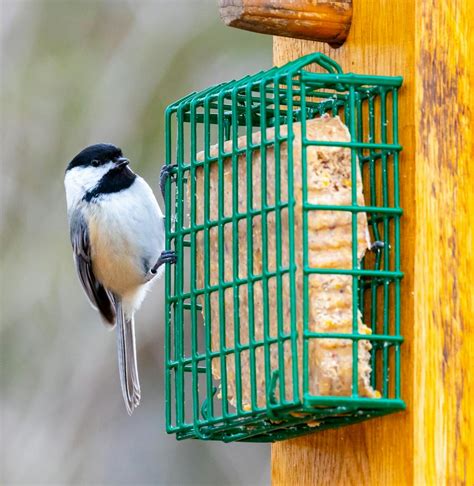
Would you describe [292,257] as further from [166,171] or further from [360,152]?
[166,171]

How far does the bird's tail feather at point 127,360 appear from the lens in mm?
6629

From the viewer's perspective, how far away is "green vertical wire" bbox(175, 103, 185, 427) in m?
4.39

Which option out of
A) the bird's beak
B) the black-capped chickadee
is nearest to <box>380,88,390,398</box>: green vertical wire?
the black-capped chickadee

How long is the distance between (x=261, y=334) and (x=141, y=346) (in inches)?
219

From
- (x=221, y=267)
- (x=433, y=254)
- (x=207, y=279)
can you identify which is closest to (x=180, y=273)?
(x=207, y=279)

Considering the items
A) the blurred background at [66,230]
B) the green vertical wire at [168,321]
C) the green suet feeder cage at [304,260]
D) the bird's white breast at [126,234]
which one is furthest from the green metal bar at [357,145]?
the blurred background at [66,230]

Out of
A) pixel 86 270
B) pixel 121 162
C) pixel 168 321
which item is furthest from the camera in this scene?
pixel 86 270

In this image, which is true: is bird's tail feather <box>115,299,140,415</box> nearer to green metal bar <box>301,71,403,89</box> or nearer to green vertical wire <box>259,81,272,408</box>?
green vertical wire <box>259,81,272,408</box>

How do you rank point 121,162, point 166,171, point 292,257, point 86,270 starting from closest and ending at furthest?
point 292,257, point 166,171, point 121,162, point 86,270

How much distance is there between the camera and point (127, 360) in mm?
6855

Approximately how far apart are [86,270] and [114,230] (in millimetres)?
408

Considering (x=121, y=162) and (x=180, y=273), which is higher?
(x=121, y=162)

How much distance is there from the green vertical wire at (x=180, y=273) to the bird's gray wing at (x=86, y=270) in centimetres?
201

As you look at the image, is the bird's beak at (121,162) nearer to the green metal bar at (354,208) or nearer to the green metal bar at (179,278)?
the green metal bar at (179,278)
